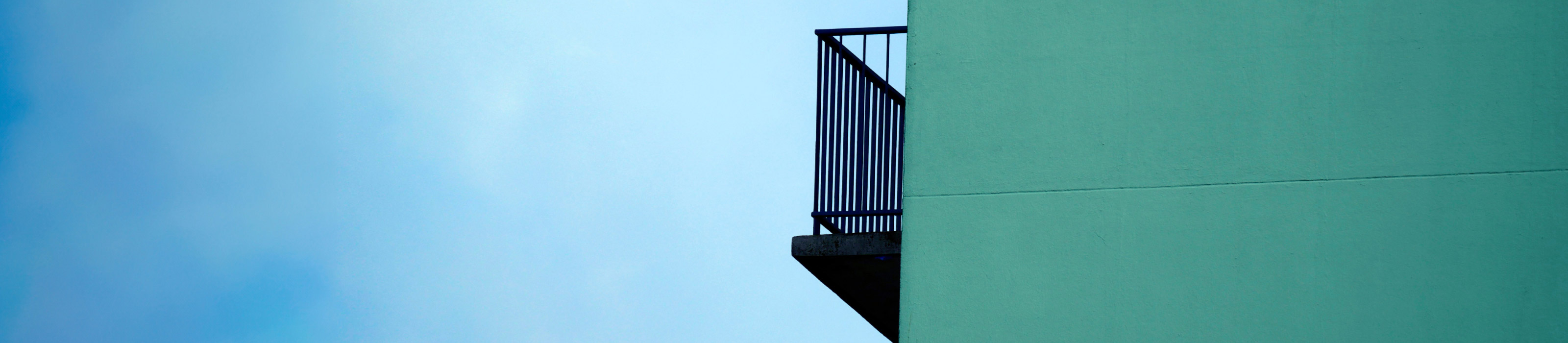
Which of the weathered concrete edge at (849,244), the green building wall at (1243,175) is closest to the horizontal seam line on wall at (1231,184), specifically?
the green building wall at (1243,175)

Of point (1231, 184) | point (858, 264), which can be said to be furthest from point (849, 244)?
point (1231, 184)

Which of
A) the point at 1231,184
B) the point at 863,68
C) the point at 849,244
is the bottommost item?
the point at 1231,184

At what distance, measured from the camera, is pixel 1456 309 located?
4133mm

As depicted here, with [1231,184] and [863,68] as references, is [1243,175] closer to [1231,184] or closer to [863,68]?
[1231,184]

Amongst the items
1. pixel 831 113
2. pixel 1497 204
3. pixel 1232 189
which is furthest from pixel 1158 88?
pixel 831 113

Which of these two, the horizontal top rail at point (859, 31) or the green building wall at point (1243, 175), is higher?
the horizontal top rail at point (859, 31)

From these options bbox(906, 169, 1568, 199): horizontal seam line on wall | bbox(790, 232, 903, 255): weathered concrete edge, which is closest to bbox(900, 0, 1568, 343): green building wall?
bbox(906, 169, 1568, 199): horizontal seam line on wall

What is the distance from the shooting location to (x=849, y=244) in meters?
5.72

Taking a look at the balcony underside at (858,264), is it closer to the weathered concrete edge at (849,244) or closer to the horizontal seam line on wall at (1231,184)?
the weathered concrete edge at (849,244)

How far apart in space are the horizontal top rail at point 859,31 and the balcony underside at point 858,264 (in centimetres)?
89

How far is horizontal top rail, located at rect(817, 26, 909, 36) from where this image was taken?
590cm

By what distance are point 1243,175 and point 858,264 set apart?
1.91m

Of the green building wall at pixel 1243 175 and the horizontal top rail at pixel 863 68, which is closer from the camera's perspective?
the green building wall at pixel 1243 175

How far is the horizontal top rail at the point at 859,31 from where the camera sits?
5898 millimetres
